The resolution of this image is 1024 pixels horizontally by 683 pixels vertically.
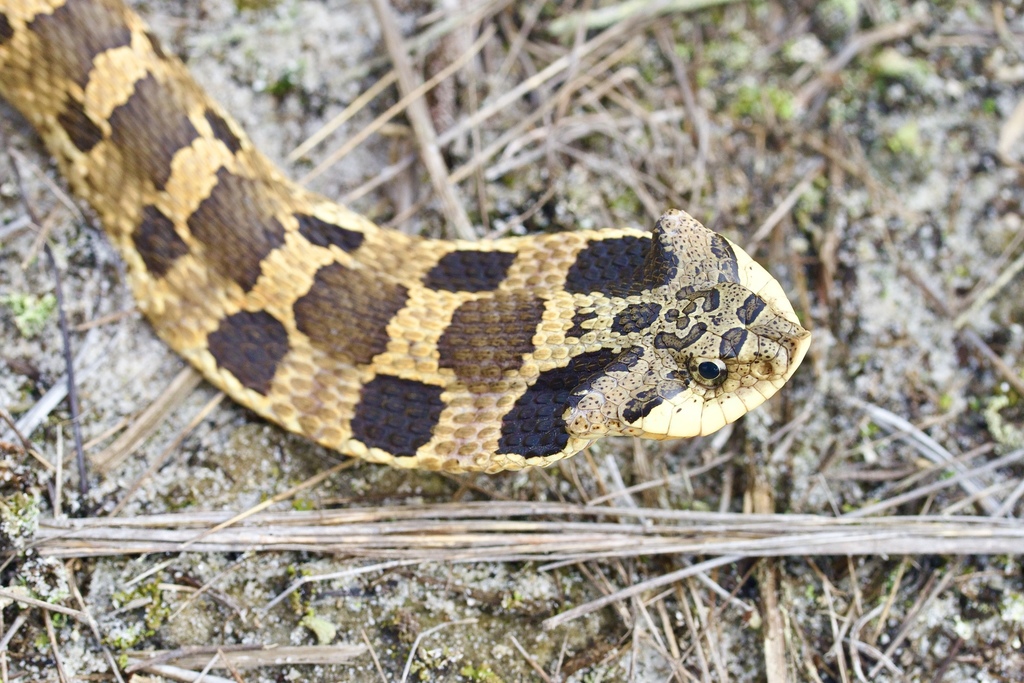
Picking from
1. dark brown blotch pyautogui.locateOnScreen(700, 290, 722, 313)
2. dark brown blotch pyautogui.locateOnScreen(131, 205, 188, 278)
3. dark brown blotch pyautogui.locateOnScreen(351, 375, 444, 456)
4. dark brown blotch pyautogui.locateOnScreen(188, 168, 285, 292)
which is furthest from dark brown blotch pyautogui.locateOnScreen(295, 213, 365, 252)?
dark brown blotch pyautogui.locateOnScreen(700, 290, 722, 313)

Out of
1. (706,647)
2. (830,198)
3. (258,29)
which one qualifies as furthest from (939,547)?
(258,29)

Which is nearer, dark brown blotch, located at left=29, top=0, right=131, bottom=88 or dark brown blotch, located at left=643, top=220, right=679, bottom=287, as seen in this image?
dark brown blotch, located at left=643, top=220, right=679, bottom=287

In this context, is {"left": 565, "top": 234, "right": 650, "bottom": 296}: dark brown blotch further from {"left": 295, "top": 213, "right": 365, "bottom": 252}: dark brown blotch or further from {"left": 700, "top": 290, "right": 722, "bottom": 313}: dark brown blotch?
{"left": 295, "top": 213, "right": 365, "bottom": 252}: dark brown blotch

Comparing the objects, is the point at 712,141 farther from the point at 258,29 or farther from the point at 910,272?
the point at 258,29

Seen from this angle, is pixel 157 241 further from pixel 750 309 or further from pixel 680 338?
pixel 750 309

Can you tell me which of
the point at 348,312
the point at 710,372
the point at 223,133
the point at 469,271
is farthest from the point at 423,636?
the point at 223,133
